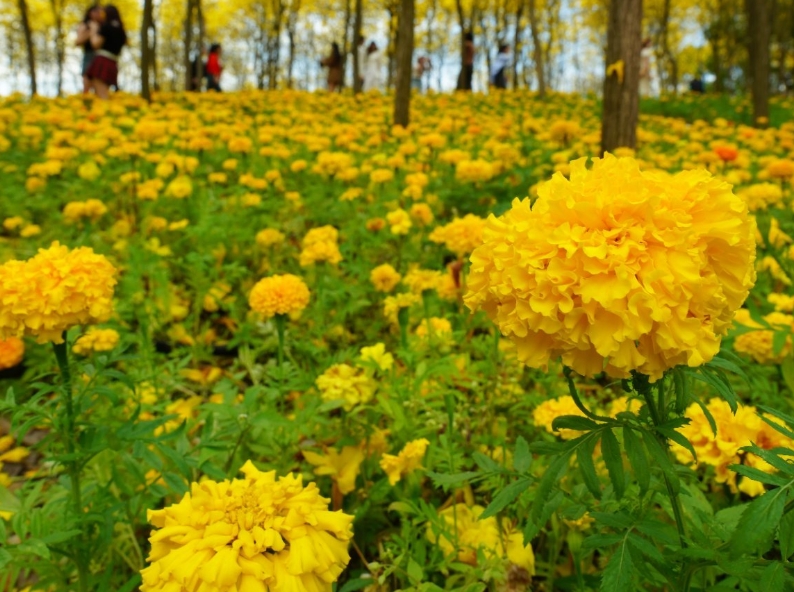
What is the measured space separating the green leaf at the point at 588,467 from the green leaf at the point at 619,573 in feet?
0.29

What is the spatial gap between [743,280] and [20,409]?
4.76 feet

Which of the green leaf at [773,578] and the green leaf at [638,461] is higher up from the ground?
the green leaf at [638,461]

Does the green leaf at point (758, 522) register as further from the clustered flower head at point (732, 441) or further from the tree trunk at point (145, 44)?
the tree trunk at point (145, 44)

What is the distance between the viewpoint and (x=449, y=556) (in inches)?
56.7

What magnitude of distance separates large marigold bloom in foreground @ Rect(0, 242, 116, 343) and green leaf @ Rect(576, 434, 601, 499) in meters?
1.20

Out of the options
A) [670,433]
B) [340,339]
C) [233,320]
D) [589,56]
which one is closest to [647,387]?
[670,433]

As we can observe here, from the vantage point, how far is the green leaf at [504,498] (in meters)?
0.95

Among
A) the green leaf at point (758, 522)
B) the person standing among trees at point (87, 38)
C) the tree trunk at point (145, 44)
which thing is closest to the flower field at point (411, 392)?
the green leaf at point (758, 522)

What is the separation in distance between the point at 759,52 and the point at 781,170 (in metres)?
5.95

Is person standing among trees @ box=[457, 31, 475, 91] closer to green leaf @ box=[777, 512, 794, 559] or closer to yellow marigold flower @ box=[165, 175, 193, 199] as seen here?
yellow marigold flower @ box=[165, 175, 193, 199]

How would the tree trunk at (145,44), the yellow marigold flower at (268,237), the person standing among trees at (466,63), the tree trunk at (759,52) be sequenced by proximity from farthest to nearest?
the person standing among trees at (466,63) < the tree trunk at (145,44) < the tree trunk at (759,52) < the yellow marigold flower at (268,237)

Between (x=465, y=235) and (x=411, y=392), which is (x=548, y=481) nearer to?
(x=411, y=392)

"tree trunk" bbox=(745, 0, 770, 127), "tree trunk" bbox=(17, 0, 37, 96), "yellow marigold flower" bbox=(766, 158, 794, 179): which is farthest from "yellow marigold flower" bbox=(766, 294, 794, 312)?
"tree trunk" bbox=(17, 0, 37, 96)

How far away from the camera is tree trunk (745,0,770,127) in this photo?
8062 millimetres
